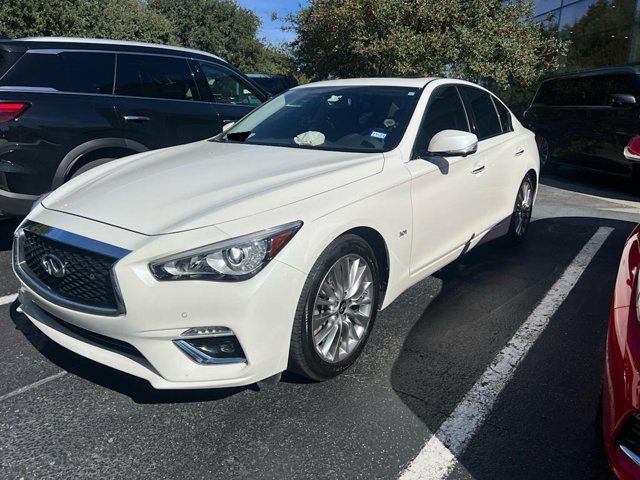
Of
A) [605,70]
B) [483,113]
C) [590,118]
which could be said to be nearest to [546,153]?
[590,118]

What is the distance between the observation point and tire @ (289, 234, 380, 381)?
2.37 m

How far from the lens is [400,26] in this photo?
34.0 feet

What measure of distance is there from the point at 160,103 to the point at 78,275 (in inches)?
128

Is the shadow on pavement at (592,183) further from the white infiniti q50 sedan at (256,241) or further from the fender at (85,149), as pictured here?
the fender at (85,149)

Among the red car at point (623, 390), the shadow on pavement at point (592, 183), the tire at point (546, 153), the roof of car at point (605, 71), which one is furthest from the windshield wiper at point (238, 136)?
the tire at point (546, 153)

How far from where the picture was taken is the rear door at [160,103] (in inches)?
191

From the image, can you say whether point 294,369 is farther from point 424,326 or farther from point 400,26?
point 400,26

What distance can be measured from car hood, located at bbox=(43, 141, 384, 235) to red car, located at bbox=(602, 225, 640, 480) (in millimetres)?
1390

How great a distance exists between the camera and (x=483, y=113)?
4.32 metres

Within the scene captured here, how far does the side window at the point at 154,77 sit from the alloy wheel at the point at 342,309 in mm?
3376

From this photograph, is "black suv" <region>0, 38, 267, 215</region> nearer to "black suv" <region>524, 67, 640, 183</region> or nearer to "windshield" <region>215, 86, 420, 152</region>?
"windshield" <region>215, 86, 420, 152</region>

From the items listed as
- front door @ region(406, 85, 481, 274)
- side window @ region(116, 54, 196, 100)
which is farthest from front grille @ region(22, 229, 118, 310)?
side window @ region(116, 54, 196, 100)

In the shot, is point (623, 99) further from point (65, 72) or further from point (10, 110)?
point (10, 110)

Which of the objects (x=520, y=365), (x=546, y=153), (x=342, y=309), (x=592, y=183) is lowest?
(x=592, y=183)
